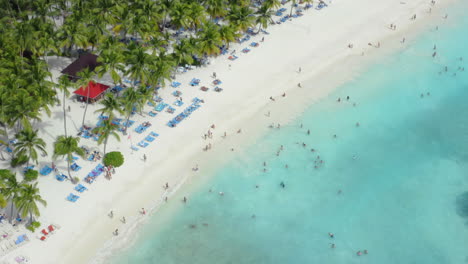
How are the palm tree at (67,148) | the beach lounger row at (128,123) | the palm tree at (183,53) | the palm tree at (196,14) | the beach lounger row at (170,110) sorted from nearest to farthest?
the palm tree at (67,148), the beach lounger row at (128,123), the beach lounger row at (170,110), the palm tree at (183,53), the palm tree at (196,14)

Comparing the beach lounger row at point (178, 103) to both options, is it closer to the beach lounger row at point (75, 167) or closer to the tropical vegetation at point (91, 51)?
the tropical vegetation at point (91, 51)

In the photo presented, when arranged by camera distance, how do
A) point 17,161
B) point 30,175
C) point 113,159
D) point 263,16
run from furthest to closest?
point 263,16 → point 113,159 → point 17,161 → point 30,175

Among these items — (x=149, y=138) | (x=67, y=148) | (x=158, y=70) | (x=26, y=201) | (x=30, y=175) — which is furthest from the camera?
(x=158, y=70)

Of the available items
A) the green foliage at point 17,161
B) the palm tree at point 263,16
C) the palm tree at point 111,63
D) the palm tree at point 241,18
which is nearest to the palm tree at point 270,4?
the palm tree at point 263,16

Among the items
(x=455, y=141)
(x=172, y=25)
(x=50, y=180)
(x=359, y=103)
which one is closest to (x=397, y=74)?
(x=359, y=103)

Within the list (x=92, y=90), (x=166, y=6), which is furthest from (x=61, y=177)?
(x=166, y=6)

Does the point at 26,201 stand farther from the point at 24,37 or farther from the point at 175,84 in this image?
the point at 175,84

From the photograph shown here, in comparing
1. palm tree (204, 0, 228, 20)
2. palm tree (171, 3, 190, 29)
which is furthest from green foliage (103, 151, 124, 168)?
palm tree (204, 0, 228, 20)

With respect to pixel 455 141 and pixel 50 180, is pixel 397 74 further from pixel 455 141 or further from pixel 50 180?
pixel 50 180
